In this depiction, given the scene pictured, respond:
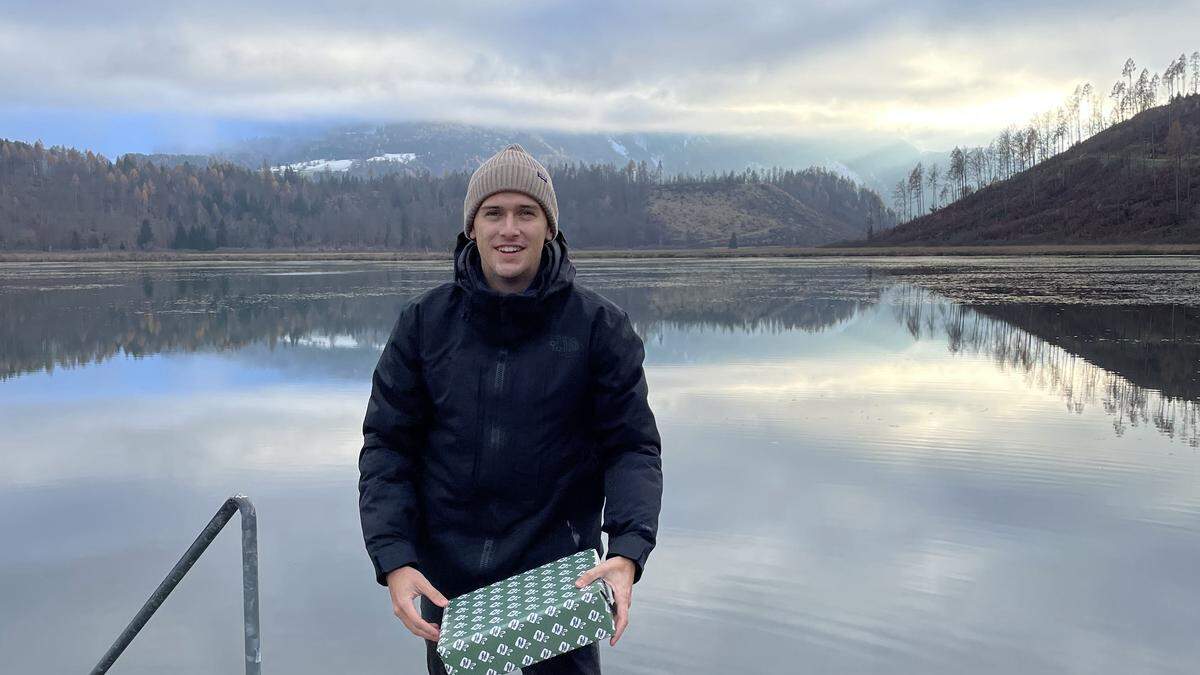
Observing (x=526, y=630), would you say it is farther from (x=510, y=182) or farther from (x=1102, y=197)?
(x=1102, y=197)

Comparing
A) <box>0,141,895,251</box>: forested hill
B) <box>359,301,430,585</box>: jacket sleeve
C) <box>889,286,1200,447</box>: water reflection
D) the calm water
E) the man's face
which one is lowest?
the calm water

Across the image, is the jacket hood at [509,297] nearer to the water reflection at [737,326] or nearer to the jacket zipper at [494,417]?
the jacket zipper at [494,417]

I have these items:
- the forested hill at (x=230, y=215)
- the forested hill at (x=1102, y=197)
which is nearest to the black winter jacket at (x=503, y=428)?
the forested hill at (x=1102, y=197)

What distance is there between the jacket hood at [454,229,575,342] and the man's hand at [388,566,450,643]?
0.67 metres

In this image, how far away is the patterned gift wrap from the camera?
7.75 ft

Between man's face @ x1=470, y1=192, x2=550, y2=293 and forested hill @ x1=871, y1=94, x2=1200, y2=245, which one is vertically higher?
forested hill @ x1=871, y1=94, x2=1200, y2=245

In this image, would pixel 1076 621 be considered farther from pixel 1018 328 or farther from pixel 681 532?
pixel 1018 328

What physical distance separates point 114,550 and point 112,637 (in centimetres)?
156

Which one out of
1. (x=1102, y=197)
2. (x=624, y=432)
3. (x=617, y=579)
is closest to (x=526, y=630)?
(x=617, y=579)

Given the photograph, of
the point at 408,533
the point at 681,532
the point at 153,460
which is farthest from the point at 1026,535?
the point at 153,460

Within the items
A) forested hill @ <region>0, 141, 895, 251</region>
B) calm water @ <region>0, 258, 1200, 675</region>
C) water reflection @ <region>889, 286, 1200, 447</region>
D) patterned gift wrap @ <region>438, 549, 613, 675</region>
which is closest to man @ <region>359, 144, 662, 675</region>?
patterned gift wrap @ <region>438, 549, 613, 675</region>

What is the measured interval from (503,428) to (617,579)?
50cm

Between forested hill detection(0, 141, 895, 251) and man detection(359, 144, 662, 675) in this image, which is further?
forested hill detection(0, 141, 895, 251)

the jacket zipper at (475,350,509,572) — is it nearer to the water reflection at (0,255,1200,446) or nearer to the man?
the man
